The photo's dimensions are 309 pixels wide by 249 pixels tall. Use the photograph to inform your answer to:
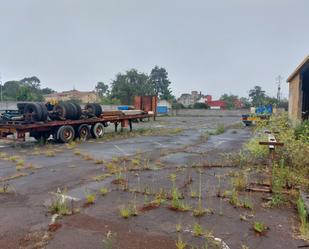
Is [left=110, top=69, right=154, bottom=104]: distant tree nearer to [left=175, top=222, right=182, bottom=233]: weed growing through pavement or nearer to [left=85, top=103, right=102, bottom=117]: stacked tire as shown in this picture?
[left=85, top=103, right=102, bottom=117]: stacked tire

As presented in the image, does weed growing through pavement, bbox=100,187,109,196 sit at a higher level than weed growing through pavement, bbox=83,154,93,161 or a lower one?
higher

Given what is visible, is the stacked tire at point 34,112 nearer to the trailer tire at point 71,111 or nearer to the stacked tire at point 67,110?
the stacked tire at point 67,110

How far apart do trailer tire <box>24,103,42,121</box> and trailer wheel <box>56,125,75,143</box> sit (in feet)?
3.32

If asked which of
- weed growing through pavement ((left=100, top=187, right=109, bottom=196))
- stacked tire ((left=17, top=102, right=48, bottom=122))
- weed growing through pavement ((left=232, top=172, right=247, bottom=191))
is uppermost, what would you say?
stacked tire ((left=17, top=102, right=48, bottom=122))

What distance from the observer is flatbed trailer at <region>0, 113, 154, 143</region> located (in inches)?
412

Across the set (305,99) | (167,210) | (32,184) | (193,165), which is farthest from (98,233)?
(305,99)

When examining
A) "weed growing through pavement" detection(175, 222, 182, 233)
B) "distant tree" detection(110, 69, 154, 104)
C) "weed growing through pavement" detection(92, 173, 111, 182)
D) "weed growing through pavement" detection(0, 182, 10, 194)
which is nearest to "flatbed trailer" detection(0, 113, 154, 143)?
"weed growing through pavement" detection(0, 182, 10, 194)

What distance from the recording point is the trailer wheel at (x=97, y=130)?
1343 cm

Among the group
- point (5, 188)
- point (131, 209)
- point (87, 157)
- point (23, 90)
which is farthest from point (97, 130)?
point (23, 90)

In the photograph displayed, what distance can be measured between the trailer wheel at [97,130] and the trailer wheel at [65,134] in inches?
55.2

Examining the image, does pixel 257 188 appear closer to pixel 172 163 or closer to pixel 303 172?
pixel 303 172

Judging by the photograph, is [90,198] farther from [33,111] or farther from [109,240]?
[33,111]

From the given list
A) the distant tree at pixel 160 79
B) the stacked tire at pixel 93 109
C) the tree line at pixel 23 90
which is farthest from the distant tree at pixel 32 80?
the stacked tire at pixel 93 109

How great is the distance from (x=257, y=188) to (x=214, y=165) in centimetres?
217
